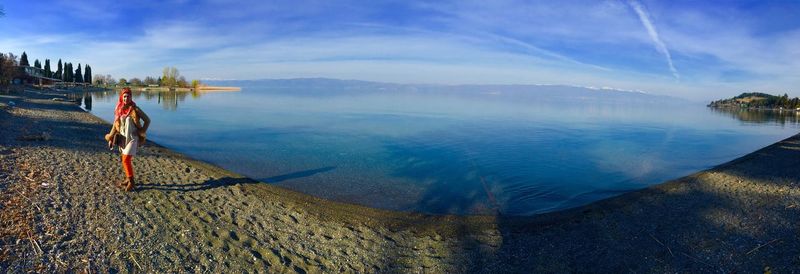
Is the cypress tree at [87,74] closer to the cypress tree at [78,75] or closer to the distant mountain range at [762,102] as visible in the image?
the cypress tree at [78,75]

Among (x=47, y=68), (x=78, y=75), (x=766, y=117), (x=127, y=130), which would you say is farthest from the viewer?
(x=78, y=75)

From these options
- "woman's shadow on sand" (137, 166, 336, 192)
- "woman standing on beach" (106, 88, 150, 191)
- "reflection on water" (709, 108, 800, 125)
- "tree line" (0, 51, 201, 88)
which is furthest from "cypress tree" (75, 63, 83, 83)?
"reflection on water" (709, 108, 800, 125)

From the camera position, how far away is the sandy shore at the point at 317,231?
20.8 ft

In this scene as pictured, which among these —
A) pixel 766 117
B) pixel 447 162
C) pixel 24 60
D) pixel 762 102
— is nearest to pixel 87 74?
pixel 24 60

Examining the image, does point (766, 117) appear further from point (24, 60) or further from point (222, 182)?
point (24, 60)

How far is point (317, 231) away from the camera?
324 inches

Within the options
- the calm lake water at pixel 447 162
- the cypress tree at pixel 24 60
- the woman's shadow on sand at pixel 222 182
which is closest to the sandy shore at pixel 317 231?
the woman's shadow on sand at pixel 222 182

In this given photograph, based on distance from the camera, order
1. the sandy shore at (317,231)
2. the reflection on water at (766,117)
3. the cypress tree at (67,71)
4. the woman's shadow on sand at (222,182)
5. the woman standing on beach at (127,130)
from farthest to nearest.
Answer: the cypress tree at (67,71), the reflection on water at (766,117), the woman's shadow on sand at (222,182), the woman standing on beach at (127,130), the sandy shore at (317,231)

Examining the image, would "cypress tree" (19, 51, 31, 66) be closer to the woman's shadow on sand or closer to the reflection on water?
the woman's shadow on sand

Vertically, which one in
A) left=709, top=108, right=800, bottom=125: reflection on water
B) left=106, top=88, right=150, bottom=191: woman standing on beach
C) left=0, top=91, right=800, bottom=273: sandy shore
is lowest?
→ left=0, top=91, right=800, bottom=273: sandy shore

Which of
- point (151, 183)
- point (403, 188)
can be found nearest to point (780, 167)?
point (403, 188)

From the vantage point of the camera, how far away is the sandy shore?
20.8ft

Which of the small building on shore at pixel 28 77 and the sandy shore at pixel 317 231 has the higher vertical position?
the small building on shore at pixel 28 77

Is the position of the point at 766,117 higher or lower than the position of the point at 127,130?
higher
